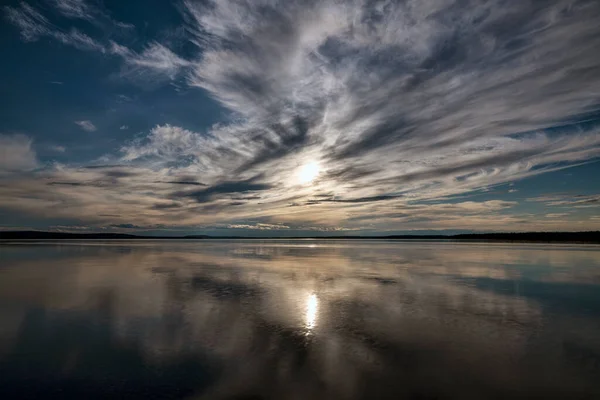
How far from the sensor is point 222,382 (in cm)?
766

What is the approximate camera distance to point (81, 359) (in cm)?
907

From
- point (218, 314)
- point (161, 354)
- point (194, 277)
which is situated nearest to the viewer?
point (161, 354)

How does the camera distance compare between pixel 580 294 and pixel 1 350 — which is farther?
pixel 580 294

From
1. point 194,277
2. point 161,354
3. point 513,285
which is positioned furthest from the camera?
point 194,277

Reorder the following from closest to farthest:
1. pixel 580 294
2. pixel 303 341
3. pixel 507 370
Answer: pixel 507 370 → pixel 303 341 → pixel 580 294

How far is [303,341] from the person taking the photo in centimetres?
1044

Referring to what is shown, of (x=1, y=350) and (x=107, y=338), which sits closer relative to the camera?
(x=1, y=350)

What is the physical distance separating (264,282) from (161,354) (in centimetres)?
1270

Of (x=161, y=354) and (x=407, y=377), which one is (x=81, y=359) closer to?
(x=161, y=354)

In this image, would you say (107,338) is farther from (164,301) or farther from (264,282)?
(264,282)

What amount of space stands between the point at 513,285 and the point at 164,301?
20.3m

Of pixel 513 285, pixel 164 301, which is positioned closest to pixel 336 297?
pixel 164 301

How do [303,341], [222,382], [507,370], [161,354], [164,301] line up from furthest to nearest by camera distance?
[164,301] → [303,341] → [161,354] → [507,370] → [222,382]

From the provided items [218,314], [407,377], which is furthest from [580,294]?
[218,314]
